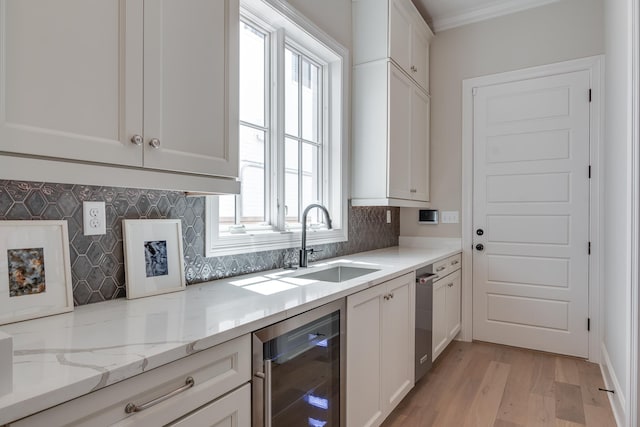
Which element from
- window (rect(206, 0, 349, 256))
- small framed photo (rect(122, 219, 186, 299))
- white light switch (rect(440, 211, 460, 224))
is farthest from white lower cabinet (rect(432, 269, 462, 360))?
small framed photo (rect(122, 219, 186, 299))

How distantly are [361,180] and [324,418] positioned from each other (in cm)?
179

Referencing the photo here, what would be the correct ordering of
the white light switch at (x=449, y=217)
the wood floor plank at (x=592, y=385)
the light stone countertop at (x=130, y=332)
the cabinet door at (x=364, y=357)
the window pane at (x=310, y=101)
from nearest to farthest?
the light stone countertop at (x=130, y=332)
the cabinet door at (x=364, y=357)
the wood floor plank at (x=592, y=385)
the window pane at (x=310, y=101)
the white light switch at (x=449, y=217)

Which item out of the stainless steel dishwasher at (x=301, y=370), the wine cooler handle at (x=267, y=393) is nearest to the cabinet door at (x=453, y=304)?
the stainless steel dishwasher at (x=301, y=370)

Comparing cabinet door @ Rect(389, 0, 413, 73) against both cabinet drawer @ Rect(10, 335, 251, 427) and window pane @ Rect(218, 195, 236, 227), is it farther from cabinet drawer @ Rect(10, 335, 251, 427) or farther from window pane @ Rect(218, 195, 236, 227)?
cabinet drawer @ Rect(10, 335, 251, 427)

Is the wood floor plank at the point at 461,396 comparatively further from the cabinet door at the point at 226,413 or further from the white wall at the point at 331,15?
the white wall at the point at 331,15

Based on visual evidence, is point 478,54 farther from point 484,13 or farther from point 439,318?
point 439,318

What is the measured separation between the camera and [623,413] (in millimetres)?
2016

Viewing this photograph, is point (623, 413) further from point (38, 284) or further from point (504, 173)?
point (38, 284)

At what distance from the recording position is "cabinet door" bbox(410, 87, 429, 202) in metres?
3.24

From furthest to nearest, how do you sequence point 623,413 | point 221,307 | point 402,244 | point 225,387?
point 402,244, point 623,413, point 221,307, point 225,387

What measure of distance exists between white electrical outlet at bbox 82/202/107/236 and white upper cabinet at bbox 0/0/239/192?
0.31 metres

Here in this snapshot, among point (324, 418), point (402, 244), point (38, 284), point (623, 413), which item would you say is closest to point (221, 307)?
point (38, 284)

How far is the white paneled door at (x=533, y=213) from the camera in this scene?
3012 millimetres

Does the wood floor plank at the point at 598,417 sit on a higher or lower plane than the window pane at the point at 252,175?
lower
